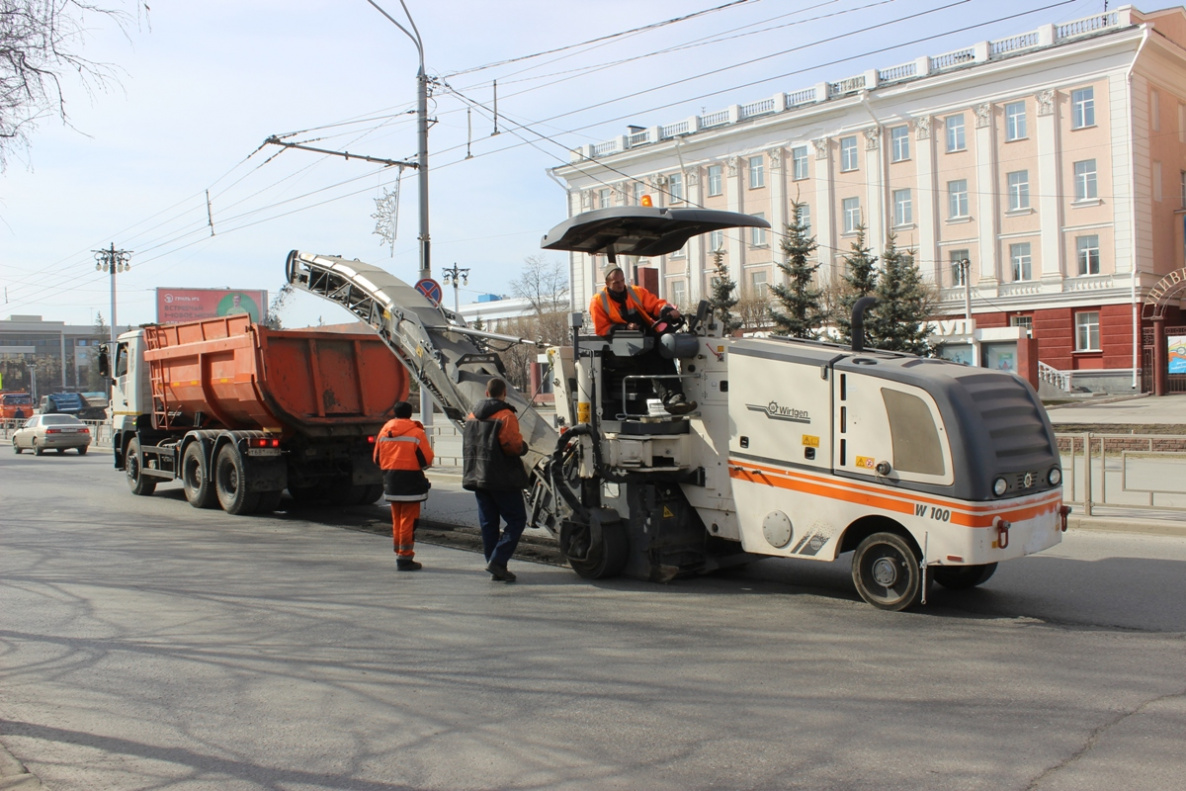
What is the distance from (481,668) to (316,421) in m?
8.64

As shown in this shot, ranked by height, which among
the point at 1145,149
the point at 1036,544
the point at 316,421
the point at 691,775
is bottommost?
the point at 691,775

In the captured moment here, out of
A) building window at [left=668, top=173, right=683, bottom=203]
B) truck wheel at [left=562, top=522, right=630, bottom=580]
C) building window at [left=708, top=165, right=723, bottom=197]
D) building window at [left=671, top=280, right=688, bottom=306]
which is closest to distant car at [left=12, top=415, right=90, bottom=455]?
truck wheel at [left=562, top=522, right=630, bottom=580]

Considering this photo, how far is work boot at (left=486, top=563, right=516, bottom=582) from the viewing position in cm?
873

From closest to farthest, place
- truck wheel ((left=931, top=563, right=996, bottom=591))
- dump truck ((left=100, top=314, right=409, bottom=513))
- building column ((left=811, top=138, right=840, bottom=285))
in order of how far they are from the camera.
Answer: truck wheel ((left=931, top=563, right=996, bottom=591)), dump truck ((left=100, top=314, right=409, bottom=513)), building column ((left=811, top=138, right=840, bottom=285))

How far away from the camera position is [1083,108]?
141 ft

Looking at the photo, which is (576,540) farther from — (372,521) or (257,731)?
(372,521)

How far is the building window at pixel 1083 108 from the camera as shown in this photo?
42.8 meters

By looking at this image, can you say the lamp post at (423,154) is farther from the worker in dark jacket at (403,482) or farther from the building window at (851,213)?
the building window at (851,213)

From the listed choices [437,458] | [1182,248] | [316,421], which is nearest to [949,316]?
[1182,248]

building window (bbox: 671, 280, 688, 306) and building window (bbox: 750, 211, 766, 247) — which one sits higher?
building window (bbox: 750, 211, 766, 247)

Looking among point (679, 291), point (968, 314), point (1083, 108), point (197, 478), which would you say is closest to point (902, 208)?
point (968, 314)

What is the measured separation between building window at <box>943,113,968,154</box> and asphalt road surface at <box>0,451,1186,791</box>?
41519 millimetres

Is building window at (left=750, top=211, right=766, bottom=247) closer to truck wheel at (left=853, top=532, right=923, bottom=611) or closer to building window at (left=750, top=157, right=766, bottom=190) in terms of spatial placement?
building window at (left=750, top=157, right=766, bottom=190)

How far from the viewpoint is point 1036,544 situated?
718cm
